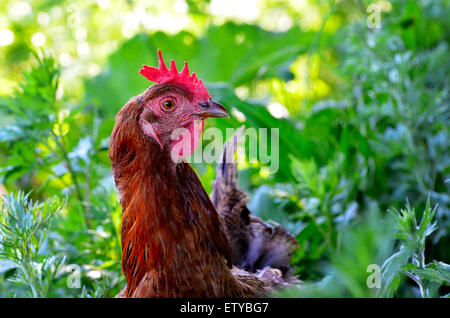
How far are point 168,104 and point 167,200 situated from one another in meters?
0.18

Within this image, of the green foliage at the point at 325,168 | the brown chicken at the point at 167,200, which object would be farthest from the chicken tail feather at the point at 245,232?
the brown chicken at the point at 167,200

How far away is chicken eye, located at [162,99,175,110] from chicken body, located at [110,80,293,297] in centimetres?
2

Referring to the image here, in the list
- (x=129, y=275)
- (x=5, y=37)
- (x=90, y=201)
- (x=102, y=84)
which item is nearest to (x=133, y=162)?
(x=129, y=275)

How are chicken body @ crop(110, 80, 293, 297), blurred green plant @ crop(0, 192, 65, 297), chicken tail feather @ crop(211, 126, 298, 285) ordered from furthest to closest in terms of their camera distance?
chicken tail feather @ crop(211, 126, 298, 285) < blurred green plant @ crop(0, 192, 65, 297) < chicken body @ crop(110, 80, 293, 297)

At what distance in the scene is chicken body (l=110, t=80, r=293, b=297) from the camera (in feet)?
2.66

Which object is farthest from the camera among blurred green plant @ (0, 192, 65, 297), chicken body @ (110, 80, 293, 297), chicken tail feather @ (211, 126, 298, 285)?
chicken tail feather @ (211, 126, 298, 285)

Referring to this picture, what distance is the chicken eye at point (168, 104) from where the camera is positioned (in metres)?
0.86

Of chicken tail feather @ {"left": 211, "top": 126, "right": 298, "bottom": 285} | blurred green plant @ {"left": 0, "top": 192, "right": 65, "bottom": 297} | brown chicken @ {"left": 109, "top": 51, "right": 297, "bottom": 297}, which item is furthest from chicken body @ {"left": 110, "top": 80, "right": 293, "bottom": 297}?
chicken tail feather @ {"left": 211, "top": 126, "right": 298, "bottom": 285}

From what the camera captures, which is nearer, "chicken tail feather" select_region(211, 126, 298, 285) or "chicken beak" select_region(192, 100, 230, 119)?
"chicken beak" select_region(192, 100, 230, 119)

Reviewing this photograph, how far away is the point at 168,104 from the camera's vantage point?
86cm

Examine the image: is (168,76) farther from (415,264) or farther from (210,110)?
(415,264)

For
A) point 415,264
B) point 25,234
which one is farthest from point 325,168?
point 25,234

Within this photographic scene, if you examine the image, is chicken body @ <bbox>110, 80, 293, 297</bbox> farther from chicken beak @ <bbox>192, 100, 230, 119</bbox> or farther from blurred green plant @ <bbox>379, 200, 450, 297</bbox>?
blurred green plant @ <bbox>379, 200, 450, 297</bbox>

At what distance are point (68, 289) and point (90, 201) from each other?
0.26 metres
